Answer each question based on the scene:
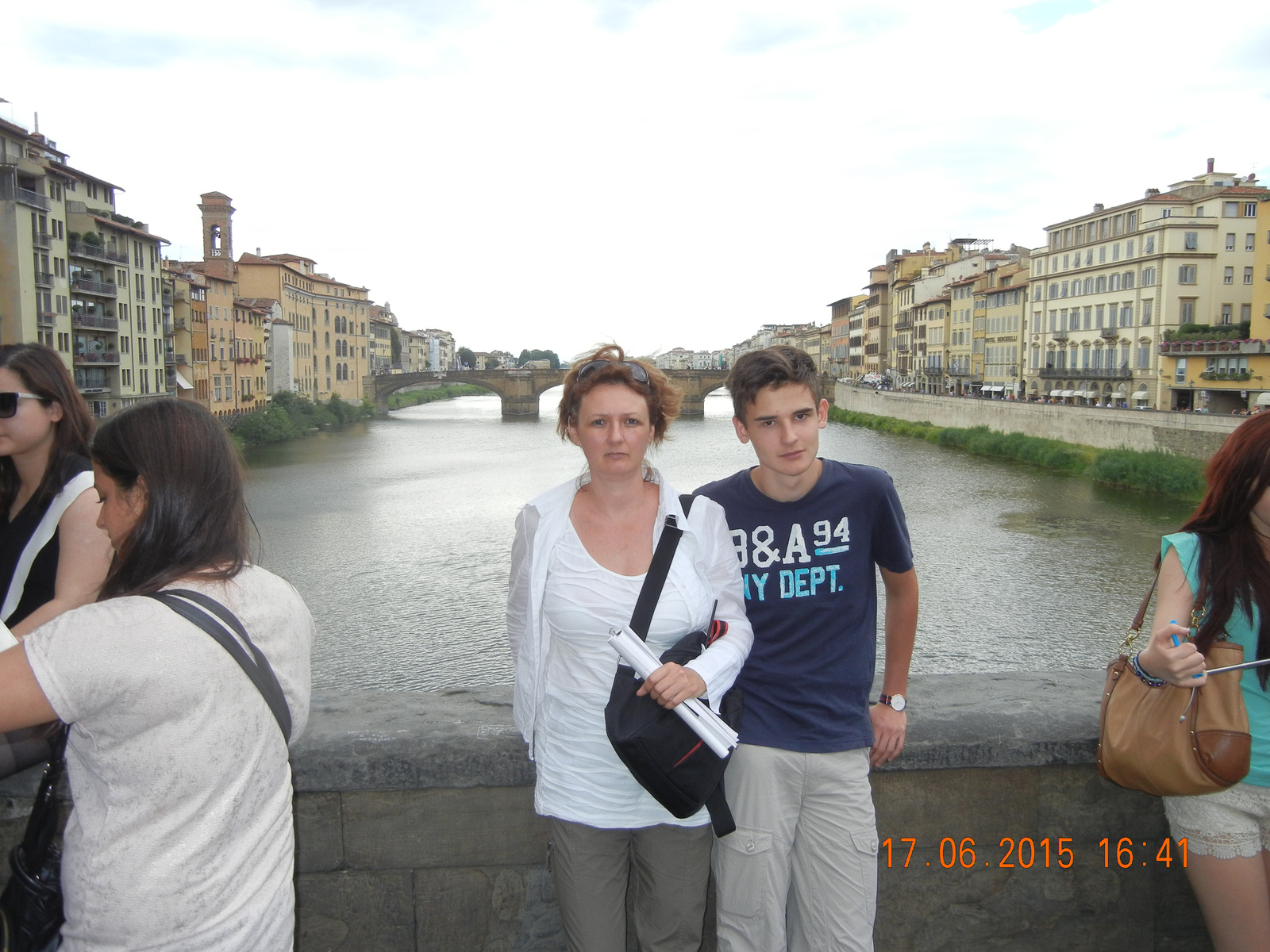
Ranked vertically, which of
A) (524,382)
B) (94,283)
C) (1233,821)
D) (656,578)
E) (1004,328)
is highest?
(94,283)

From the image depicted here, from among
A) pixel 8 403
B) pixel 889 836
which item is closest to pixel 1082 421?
pixel 889 836

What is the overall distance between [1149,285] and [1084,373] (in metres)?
4.28

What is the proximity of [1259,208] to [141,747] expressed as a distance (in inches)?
1440

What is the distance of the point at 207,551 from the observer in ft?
3.62

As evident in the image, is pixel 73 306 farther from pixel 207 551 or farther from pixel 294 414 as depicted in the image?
pixel 207 551

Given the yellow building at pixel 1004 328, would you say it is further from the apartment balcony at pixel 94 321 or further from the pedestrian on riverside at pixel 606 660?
the pedestrian on riverside at pixel 606 660

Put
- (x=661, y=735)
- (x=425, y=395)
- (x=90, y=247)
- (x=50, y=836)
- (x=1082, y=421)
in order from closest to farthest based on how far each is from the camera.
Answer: (x=50, y=836) → (x=661, y=735) → (x=1082, y=421) → (x=90, y=247) → (x=425, y=395)

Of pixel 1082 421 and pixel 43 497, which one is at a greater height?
pixel 43 497

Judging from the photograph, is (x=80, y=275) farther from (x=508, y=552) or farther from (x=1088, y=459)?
(x=1088, y=459)

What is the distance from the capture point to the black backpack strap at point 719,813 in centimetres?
148

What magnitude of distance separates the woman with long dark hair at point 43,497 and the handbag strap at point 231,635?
0.47 meters

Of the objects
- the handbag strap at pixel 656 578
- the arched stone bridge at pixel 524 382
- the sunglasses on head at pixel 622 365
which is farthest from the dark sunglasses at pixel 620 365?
the arched stone bridge at pixel 524 382

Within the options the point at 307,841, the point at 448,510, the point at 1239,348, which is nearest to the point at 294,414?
the point at 448,510

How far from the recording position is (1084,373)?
37.7 metres
